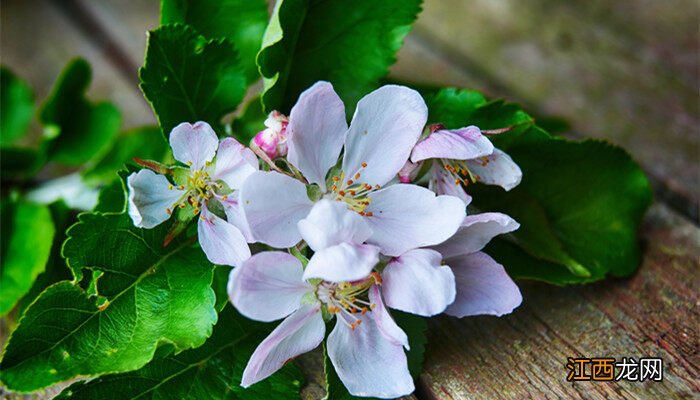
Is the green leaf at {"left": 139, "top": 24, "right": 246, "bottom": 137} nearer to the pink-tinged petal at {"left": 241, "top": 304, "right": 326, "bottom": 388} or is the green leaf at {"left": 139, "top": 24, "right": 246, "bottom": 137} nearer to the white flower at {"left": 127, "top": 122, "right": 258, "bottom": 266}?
the white flower at {"left": 127, "top": 122, "right": 258, "bottom": 266}

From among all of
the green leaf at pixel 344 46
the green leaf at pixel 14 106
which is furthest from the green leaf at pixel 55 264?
the green leaf at pixel 344 46

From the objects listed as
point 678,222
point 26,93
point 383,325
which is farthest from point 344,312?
point 26,93

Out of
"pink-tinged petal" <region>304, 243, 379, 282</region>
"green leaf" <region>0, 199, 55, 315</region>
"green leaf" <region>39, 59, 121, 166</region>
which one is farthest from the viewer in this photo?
"green leaf" <region>39, 59, 121, 166</region>

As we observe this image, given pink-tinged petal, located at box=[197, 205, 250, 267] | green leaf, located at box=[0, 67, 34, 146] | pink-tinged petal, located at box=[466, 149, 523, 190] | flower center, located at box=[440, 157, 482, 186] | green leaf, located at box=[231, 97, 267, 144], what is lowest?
green leaf, located at box=[0, 67, 34, 146]

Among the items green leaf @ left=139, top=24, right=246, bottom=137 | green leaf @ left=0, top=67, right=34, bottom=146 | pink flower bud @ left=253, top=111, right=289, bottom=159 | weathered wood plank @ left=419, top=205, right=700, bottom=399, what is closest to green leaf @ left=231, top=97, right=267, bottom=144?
green leaf @ left=139, top=24, right=246, bottom=137

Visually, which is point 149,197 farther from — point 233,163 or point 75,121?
point 75,121

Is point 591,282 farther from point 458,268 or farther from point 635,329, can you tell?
point 458,268
